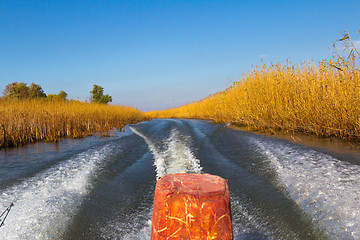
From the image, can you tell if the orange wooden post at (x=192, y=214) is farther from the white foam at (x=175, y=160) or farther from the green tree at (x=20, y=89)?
the green tree at (x=20, y=89)

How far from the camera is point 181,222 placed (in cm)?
128

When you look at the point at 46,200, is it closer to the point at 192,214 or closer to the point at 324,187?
the point at 192,214

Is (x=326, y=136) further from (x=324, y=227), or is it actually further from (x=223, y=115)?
(x=223, y=115)

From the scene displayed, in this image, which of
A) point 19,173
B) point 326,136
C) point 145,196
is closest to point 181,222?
point 145,196

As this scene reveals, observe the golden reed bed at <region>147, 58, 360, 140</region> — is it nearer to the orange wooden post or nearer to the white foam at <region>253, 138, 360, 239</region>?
the white foam at <region>253, 138, 360, 239</region>

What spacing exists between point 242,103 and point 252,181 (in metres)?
6.96

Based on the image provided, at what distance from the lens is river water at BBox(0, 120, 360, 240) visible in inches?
92.0

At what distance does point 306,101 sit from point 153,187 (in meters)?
5.29

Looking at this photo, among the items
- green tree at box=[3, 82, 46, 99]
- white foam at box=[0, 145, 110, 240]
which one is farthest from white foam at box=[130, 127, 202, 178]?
green tree at box=[3, 82, 46, 99]

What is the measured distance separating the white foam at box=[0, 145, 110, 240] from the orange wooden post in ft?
5.34

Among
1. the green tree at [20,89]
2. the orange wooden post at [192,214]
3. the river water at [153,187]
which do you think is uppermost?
the green tree at [20,89]

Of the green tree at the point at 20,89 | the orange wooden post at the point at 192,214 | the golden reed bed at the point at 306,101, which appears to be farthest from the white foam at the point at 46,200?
the green tree at the point at 20,89

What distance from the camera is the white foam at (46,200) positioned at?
2.37m

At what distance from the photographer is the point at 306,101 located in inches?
261
